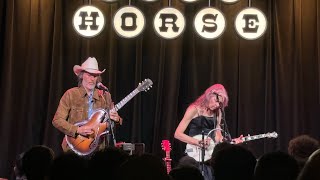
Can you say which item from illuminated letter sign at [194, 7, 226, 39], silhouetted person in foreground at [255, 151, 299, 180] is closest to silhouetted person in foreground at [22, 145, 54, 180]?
silhouetted person in foreground at [255, 151, 299, 180]

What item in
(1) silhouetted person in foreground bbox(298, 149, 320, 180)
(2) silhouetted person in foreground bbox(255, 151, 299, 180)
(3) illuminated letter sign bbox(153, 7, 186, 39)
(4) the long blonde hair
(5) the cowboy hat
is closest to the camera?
(1) silhouetted person in foreground bbox(298, 149, 320, 180)

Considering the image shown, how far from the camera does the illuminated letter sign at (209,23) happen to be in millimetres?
6836

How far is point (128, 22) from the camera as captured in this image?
691 cm

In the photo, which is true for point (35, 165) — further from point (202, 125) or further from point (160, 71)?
point (160, 71)

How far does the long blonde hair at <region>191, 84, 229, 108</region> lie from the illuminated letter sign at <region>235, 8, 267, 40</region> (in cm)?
90

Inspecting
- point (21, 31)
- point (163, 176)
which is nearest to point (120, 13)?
point (21, 31)

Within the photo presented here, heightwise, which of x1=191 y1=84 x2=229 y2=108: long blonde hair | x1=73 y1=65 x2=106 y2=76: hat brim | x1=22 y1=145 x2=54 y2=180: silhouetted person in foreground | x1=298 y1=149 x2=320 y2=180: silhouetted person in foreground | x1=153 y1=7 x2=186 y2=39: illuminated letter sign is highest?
x1=153 y1=7 x2=186 y2=39: illuminated letter sign

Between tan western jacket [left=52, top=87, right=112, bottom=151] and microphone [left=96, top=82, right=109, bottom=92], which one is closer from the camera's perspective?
microphone [left=96, top=82, right=109, bottom=92]

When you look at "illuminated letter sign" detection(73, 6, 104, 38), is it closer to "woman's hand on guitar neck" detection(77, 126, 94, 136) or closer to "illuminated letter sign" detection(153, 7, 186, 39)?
"illuminated letter sign" detection(153, 7, 186, 39)

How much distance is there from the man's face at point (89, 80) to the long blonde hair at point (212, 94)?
56.2 inches

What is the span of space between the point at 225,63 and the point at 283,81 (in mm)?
852

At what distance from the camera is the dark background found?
24.4 ft

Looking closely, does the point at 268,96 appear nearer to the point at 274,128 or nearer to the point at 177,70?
the point at 274,128

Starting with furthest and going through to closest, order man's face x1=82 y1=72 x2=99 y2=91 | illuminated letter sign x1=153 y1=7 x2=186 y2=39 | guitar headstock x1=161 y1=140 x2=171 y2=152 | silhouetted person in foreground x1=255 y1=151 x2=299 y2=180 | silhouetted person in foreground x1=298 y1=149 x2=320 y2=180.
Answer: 1. guitar headstock x1=161 y1=140 x2=171 y2=152
2. man's face x1=82 y1=72 x2=99 y2=91
3. illuminated letter sign x1=153 y1=7 x2=186 y2=39
4. silhouetted person in foreground x1=255 y1=151 x2=299 y2=180
5. silhouetted person in foreground x1=298 y1=149 x2=320 y2=180
